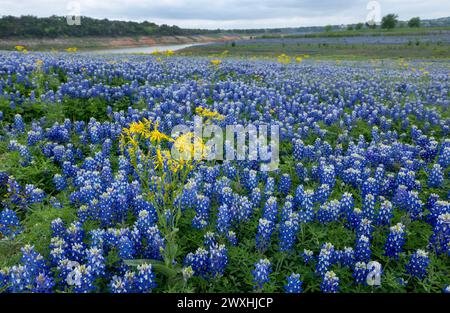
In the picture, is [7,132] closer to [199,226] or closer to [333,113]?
[199,226]

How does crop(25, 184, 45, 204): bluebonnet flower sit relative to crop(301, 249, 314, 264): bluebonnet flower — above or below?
above

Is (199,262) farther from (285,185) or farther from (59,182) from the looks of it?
(59,182)

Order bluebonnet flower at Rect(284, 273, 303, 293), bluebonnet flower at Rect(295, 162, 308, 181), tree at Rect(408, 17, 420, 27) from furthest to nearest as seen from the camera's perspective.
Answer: tree at Rect(408, 17, 420, 27)
bluebonnet flower at Rect(295, 162, 308, 181)
bluebonnet flower at Rect(284, 273, 303, 293)

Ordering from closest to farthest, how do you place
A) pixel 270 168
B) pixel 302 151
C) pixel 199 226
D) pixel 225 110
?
pixel 199 226 < pixel 270 168 < pixel 302 151 < pixel 225 110

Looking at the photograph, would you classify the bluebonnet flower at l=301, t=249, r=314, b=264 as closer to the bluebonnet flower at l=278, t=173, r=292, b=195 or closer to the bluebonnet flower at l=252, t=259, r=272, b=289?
the bluebonnet flower at l=252, t=259, r=272, b=289

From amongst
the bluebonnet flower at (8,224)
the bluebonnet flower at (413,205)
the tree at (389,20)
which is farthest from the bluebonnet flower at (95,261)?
the tree at (389,20)

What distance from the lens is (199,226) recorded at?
402 cm

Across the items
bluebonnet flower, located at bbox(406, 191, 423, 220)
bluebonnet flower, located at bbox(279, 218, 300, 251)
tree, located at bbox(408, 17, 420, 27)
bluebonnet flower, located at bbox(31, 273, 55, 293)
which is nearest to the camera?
bluebonnet flower, located at bbox(31, 273, 55, 293)

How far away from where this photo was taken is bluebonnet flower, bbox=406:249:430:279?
345 centimetres

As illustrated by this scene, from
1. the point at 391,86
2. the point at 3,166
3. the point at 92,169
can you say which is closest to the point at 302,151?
the point at 92,169

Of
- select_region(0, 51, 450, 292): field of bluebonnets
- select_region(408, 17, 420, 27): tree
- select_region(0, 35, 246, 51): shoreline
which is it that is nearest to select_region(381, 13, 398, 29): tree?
select_region(408, 17, 420, 27): tree

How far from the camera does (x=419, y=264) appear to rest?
11.4 feet

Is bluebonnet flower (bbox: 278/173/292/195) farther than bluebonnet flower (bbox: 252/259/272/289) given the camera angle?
Yes
